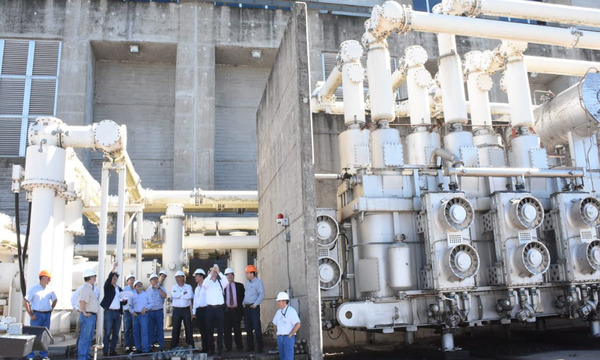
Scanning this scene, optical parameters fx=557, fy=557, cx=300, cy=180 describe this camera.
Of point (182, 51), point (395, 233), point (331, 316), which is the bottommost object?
point (331, 316)

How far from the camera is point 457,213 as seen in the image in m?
10.3

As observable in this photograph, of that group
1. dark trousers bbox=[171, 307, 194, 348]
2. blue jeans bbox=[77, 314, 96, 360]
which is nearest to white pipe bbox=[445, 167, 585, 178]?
dark trousers bbox=[171, 307, 194, 348]

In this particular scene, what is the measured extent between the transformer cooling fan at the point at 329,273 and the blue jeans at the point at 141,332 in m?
3.37

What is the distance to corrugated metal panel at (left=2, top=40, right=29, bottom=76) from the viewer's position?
20.8 metres

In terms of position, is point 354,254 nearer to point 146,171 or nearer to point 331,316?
point 331,316

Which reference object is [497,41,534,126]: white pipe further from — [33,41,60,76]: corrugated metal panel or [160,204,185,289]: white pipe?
[33,41,60,76]: corrugated metal panel

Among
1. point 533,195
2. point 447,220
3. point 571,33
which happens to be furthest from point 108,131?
point 571,33

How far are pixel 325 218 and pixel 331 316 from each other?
2.00 meters

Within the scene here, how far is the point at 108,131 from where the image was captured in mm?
10672

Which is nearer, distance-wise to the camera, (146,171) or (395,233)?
(395,233)

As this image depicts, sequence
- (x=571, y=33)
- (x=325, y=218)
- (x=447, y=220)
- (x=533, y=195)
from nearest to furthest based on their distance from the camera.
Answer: (x=447, y=220), (x=325, y=218), (x=533, y=195), (x=571, y=33)

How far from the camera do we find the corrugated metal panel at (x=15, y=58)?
20.8m

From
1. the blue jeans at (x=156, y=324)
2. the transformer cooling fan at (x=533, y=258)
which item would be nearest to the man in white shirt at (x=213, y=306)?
the blue jeans at (x=156, y=324)

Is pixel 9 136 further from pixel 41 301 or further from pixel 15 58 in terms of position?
pixel 41 301
